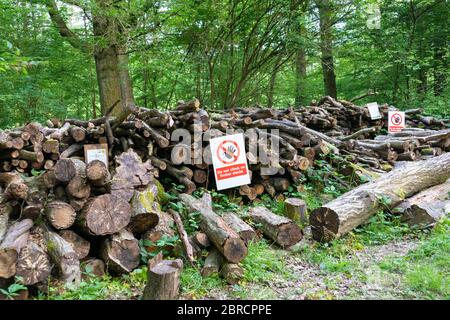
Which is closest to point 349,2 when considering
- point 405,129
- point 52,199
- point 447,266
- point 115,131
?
point 405,129

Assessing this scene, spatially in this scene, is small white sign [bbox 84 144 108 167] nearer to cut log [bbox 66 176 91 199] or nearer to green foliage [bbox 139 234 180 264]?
cut log [bbox 66 176 91 199]

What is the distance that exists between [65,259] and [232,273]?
1.45 m

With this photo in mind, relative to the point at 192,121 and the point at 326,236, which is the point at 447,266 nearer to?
the point at 326,236

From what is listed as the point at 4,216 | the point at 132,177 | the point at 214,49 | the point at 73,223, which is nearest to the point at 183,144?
the point at 132,177

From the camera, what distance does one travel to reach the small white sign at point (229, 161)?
493 centimetres

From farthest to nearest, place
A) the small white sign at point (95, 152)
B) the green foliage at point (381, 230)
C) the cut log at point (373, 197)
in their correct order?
1. the small white sign at point (95, 152)
2. the green foliage at point (381, 230)
3. the cut log at point (373, 197)

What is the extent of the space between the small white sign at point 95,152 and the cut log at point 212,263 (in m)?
2.06

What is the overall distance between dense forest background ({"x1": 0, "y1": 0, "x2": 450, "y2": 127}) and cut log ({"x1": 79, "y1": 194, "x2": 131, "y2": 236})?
169 inches

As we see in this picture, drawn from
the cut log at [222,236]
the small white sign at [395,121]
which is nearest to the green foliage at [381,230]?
the cut log at [222,236]

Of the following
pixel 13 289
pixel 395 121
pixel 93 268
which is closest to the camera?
pixel 13 289

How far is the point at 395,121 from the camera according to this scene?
859 cm

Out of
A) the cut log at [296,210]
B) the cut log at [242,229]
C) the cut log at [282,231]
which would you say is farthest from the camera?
the cut log at [296,210]

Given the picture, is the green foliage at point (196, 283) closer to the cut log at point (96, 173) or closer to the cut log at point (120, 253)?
the cut log at point (120, 253)

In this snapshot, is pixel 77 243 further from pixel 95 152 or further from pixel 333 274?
pixel 333 274
